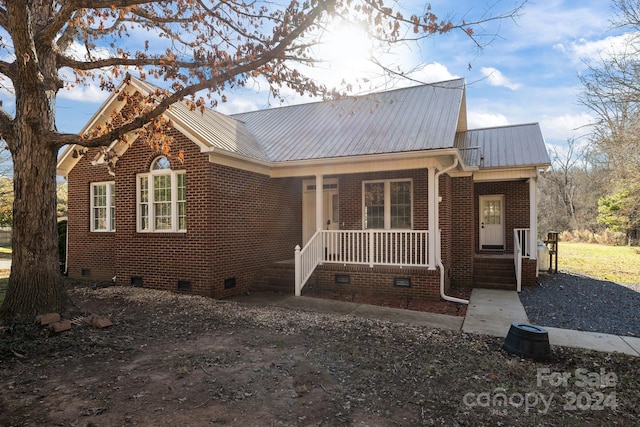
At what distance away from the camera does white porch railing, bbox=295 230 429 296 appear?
8.99 m

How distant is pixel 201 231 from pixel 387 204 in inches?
201

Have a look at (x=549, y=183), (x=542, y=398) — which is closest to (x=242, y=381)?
(x=542, y=398)

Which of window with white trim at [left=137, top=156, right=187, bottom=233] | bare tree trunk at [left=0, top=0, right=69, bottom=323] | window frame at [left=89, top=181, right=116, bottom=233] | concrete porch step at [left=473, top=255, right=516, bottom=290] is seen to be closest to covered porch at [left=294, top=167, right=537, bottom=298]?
concrete porch step at [left=473, top=255, right=516, bottom=290]

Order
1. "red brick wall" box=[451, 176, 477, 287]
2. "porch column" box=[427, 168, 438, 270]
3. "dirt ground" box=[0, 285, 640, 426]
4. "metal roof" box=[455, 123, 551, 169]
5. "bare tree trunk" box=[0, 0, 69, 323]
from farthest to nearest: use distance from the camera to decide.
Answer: "metal roof" box=[455, 123, 551, 169] → "red brick wall" box=[451, 176, 477, 287] → "porch column" box=[427, 168, 438, 270] → "bare tree trunk" box=[0, 0, 69, 323] → "dirt ground" box=[0, 285, 640, 426]

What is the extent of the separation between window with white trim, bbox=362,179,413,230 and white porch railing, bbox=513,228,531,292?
2983 millimetres

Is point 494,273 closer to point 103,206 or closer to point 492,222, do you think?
point 492,222

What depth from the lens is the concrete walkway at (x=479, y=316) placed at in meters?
5.82

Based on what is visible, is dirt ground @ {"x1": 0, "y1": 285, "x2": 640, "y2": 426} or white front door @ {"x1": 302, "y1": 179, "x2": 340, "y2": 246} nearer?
dirt ground @ {"x1": 0, "y1": 285, "x2": 640, "y2": 426}

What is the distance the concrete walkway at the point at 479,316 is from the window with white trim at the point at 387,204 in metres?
2.74

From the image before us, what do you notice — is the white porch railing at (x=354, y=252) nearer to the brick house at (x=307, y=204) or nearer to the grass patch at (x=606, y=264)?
the brick house at (x=307, y=204)

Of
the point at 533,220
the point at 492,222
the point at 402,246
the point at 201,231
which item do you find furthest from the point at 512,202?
the point at 201,231

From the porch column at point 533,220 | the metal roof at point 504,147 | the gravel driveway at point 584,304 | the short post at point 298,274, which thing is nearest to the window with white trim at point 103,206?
the short post at point 298,274

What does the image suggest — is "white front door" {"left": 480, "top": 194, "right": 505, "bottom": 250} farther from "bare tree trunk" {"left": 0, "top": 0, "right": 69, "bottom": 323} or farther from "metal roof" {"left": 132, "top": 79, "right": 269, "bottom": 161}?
"bare tree trunk" {"left": 0, "top": 0, "right": 69, "bottom": 323}

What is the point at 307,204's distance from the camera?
38.9ft
